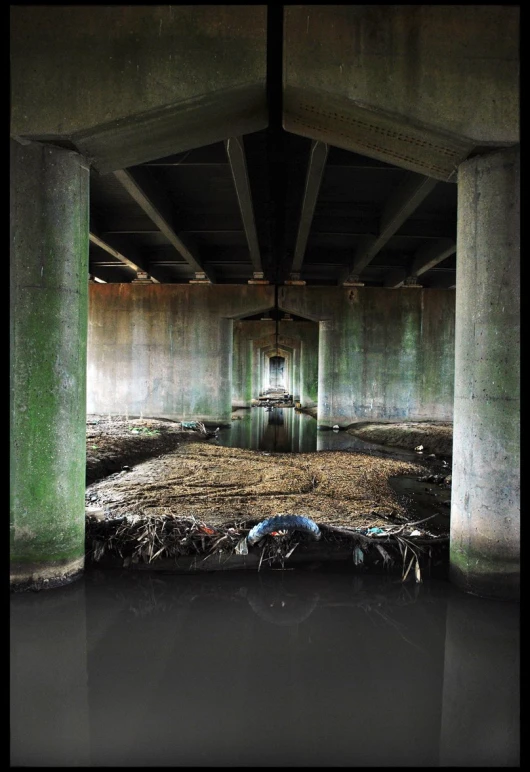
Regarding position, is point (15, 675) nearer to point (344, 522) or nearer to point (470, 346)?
point (344, 522)

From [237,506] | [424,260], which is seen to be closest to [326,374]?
[424,260]

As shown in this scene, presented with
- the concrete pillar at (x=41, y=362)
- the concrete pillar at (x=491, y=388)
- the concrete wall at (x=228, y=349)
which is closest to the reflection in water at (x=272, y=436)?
the concrete wall at (x=228, y=349)

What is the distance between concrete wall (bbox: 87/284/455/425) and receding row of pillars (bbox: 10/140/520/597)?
11.9 metres

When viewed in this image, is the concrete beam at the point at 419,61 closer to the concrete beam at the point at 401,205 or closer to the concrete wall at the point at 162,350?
the concrete beam at the point at 401,205

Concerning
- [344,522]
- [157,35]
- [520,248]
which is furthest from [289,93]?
[344,522]

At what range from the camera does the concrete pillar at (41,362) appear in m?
3.94

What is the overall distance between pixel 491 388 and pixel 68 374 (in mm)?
3715

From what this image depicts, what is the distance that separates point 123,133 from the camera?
416cm

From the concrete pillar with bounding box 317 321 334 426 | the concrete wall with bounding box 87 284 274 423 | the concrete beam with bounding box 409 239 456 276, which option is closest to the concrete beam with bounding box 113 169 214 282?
the concrete wall with bounding box 87 284 274 423

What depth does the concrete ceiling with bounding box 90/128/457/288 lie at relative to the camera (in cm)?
690

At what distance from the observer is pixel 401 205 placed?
25.8 ft

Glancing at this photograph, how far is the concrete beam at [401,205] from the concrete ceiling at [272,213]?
→ 0.08 ft

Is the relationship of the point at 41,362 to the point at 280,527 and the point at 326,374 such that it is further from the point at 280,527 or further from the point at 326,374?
the point at 326,374

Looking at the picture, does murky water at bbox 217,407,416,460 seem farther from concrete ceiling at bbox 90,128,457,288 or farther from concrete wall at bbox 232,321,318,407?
concrete wall at bbox 232,321,318,407
